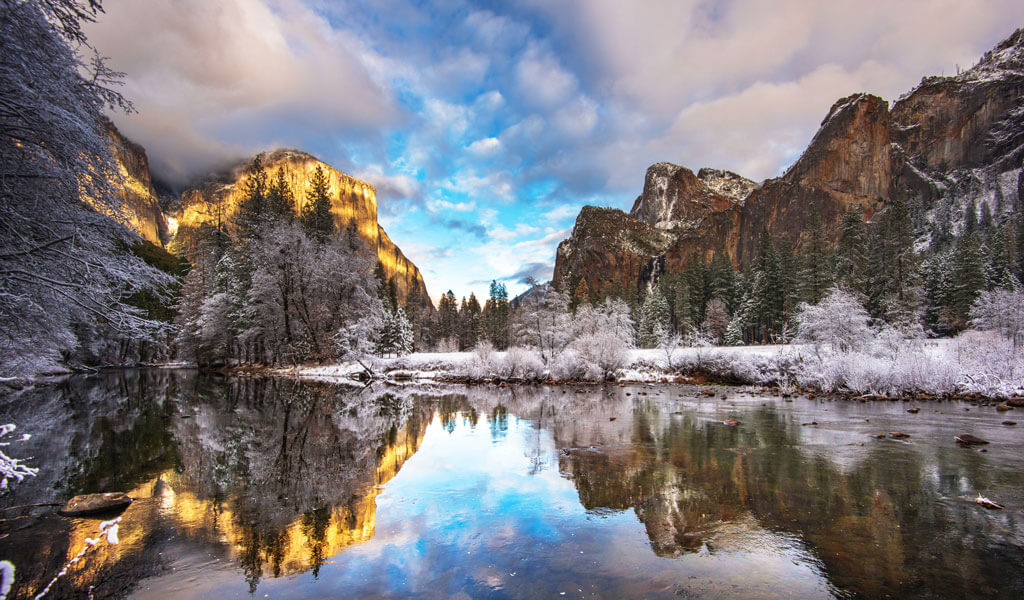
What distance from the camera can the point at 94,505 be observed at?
702cm

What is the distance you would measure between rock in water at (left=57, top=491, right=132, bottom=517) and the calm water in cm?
36

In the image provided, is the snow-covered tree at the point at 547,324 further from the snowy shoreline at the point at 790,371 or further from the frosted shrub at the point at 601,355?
the snowy shoreline at the point at 790,371

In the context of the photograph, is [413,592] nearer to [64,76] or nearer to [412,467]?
[412,467]

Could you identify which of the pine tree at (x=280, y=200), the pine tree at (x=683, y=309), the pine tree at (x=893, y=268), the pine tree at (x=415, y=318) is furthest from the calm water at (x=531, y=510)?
the pine tree at (x=415, y=318)

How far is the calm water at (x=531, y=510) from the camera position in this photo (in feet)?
16.1

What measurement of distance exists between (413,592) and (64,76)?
8871 mm

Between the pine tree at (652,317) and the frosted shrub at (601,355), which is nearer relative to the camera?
the frosted shrub at (601,355)

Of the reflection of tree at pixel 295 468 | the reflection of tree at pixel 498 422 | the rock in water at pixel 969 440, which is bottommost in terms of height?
the reflection of tree at pixel 498 422

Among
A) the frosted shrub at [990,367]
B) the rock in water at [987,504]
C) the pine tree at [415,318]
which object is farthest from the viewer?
the pine tree at [415,318]

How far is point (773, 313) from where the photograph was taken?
56.9m

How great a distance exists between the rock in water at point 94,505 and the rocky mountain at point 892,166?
344ft

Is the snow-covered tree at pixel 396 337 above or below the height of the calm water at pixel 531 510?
above

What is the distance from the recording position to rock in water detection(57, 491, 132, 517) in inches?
269

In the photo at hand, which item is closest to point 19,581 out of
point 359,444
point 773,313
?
point 359,444
